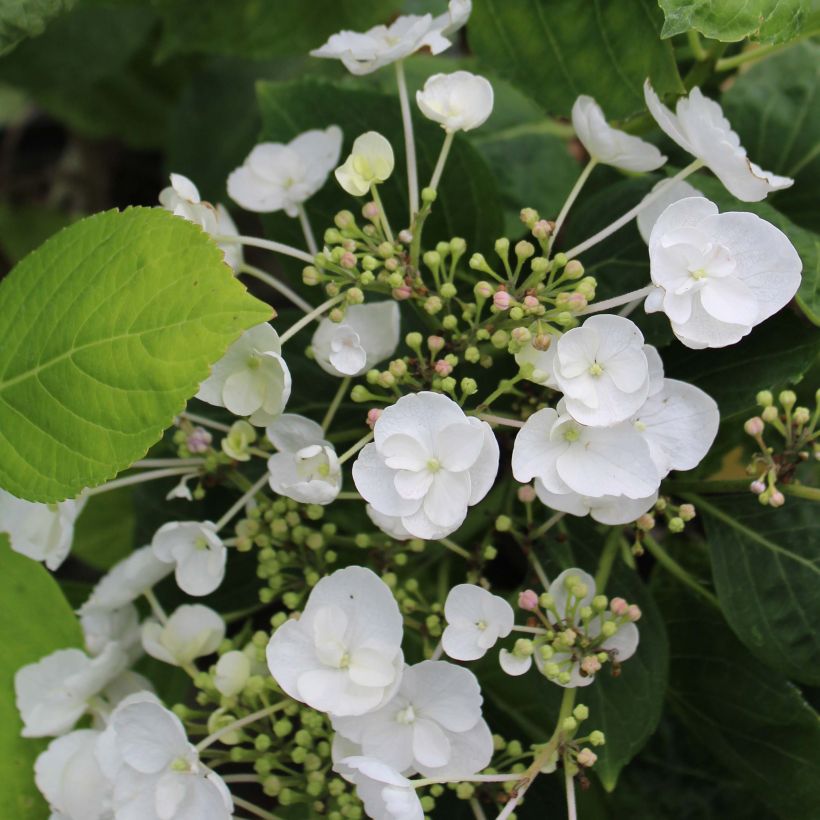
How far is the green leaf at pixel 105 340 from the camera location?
0.66m

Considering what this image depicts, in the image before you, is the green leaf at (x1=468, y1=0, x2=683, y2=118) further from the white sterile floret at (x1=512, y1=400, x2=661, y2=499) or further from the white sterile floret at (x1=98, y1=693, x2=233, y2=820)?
the white sterile floret at (x1=98, y1=693, x2=233, y2=820)

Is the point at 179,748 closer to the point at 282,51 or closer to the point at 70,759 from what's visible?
the point at 70,759

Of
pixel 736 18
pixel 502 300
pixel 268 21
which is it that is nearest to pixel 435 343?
pixel 502 300

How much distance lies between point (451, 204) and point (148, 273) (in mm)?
332

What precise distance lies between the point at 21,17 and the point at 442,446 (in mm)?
470

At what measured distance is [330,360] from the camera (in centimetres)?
69

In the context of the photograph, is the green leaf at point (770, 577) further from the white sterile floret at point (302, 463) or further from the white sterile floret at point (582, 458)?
the white sterile floret at point (302, 463)

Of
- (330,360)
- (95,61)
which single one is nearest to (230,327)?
(330,360)

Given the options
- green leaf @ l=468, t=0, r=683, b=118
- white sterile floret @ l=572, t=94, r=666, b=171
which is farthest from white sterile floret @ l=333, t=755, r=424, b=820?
green leaf @ l=468, t=0, r=683, b=118

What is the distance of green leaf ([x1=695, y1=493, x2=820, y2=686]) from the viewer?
0.77m

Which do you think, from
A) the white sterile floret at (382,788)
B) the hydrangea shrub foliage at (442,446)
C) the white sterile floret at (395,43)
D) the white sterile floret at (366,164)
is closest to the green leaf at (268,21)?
the hydrangea shrub foliage at (442,446)

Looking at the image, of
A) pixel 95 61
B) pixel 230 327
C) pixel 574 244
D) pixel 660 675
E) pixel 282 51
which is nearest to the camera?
pixel 230 327

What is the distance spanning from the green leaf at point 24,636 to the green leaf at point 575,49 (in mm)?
596

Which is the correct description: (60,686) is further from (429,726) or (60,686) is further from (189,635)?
(429,726)
